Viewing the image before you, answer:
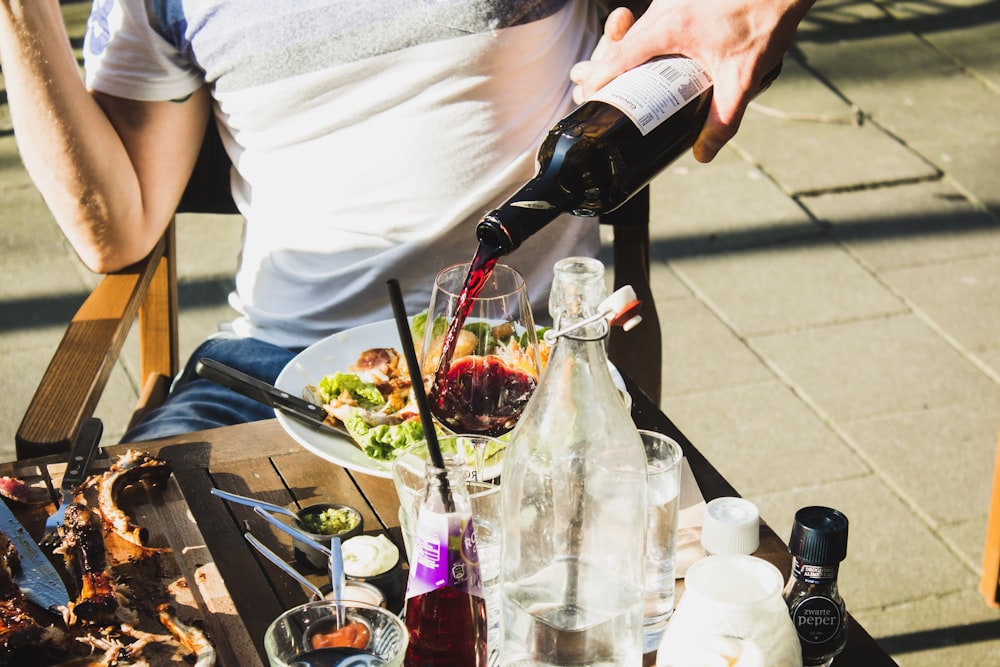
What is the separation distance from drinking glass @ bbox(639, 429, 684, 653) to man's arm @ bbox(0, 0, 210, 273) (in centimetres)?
117

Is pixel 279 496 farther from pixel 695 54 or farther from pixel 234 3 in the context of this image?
pixel 234 3

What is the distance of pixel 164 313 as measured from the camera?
2.25 metres

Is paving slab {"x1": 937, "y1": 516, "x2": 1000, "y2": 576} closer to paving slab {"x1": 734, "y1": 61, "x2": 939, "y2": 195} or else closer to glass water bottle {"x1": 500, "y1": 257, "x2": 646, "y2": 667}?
paving slab {"x1": 734, "y1": 61, "x2": 939, "y2": 195}

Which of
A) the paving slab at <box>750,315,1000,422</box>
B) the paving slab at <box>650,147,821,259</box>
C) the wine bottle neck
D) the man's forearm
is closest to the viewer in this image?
the wine bottle neck

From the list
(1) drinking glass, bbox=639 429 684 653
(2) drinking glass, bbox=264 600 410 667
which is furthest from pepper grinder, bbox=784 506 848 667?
(2) drinking glass, bbox=264 600 410 667

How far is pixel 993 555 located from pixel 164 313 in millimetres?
1726

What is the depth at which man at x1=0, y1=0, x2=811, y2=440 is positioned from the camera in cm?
197

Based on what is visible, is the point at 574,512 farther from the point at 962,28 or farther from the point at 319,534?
the point at 962,28

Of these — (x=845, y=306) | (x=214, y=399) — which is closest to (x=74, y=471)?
(x=214, y=399)

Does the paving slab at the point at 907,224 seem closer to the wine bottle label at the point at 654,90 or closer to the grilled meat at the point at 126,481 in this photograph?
the wine bottle label at the point at 654,90

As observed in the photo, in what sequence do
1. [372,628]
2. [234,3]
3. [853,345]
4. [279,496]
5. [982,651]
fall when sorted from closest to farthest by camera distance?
[372,628]
[279,496]
[234,3]
[982,651]
[853,345]

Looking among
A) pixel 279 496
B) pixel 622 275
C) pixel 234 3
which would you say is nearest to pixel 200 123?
pixel 234 3

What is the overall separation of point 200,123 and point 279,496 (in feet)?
3.16

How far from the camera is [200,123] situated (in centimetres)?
214
